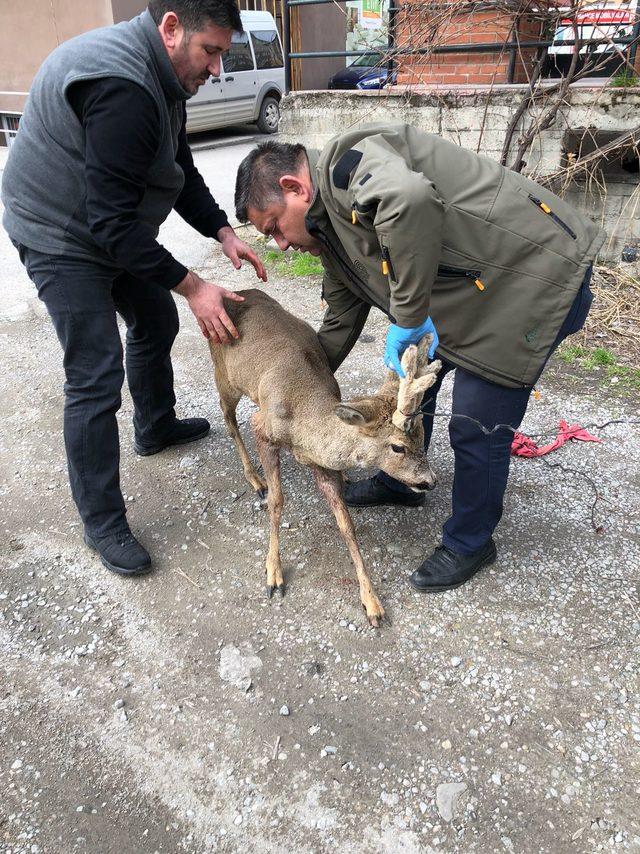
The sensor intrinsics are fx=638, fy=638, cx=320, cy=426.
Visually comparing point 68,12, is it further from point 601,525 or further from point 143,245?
point 601,525

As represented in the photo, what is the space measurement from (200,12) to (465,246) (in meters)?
1.46

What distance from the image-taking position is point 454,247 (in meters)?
2.55

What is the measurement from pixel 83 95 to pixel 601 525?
11.0ft

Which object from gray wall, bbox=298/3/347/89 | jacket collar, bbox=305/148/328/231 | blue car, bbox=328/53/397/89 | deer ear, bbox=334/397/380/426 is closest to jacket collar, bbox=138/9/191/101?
jacket collar, bbox=305/148/328/231

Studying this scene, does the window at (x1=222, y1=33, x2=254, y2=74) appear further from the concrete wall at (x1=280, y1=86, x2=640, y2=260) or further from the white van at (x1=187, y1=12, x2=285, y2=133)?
the concrete wall at (x1=280, y1=86, x2=640, y2=260)

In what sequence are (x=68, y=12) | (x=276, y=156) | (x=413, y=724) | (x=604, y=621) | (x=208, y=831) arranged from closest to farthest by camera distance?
(x=208, y=831) → (x=413, y=724) → (x=276, y=156) → (x=604, y=621) → (x=68, y=12)

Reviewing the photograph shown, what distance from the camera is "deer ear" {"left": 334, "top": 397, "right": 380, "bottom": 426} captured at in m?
2.87

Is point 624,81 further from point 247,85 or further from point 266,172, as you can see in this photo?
point 247,85

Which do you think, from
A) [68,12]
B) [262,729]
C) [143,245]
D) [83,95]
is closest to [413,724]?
[262,729]

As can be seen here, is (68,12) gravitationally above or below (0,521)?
above

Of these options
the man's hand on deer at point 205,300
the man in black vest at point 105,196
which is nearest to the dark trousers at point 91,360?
the man in black vest at point 105,196

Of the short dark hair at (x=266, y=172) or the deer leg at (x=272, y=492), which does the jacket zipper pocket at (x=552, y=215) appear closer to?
the short dark hair at (x=266, y=172)

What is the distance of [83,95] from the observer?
264 cm

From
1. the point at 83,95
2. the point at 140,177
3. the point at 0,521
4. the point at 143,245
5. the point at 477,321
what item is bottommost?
the point at 0,521
